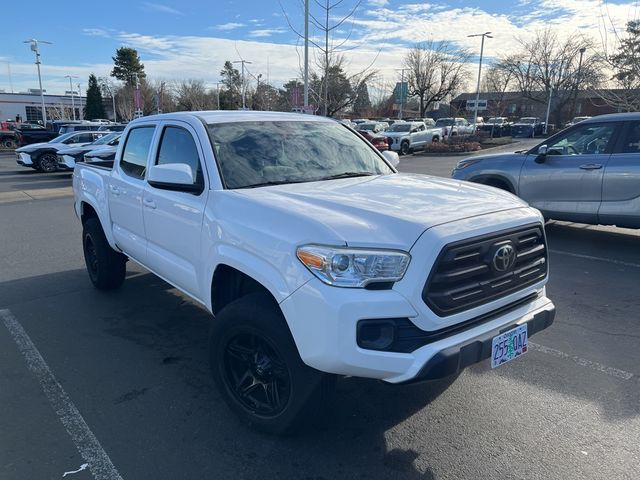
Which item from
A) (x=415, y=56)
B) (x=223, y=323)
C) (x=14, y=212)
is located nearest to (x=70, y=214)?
(x=14, y=212)

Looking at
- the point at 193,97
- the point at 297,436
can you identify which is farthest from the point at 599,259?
the point at 193,97

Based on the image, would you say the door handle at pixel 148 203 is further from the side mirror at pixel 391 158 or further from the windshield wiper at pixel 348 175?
the side mirror at pixel 391 158

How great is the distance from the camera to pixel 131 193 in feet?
14.6

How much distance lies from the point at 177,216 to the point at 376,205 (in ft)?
5.11

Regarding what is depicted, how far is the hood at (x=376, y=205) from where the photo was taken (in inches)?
100

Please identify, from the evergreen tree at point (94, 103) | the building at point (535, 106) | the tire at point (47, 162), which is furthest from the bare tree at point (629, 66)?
the evergreen tree at point (94, 103)

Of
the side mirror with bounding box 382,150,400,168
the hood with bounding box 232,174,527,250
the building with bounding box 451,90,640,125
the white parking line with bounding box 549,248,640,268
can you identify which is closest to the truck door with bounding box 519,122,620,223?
the white parking line with bounding box 549,248,640,268

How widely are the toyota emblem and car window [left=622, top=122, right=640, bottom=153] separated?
17.0 ft

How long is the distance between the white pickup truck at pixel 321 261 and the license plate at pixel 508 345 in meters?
0.01

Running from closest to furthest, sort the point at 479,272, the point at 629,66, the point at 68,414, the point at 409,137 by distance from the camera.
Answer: the point at 479,272, the point at 68,414, the point at 629,66, the point at 409,137

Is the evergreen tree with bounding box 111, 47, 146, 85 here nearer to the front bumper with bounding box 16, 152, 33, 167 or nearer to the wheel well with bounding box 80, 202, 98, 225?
the front bumper with bounding box 16, 152, 33, 167

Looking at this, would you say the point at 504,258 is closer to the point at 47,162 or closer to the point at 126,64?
the point at 47,162

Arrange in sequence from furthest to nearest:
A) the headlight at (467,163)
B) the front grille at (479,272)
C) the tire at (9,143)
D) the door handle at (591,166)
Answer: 1. the tire at (9,143)
2. the headlight at (467,163)
3. the door handle at (591,166)
4. the front grille at (479,272)

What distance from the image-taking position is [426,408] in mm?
3312
